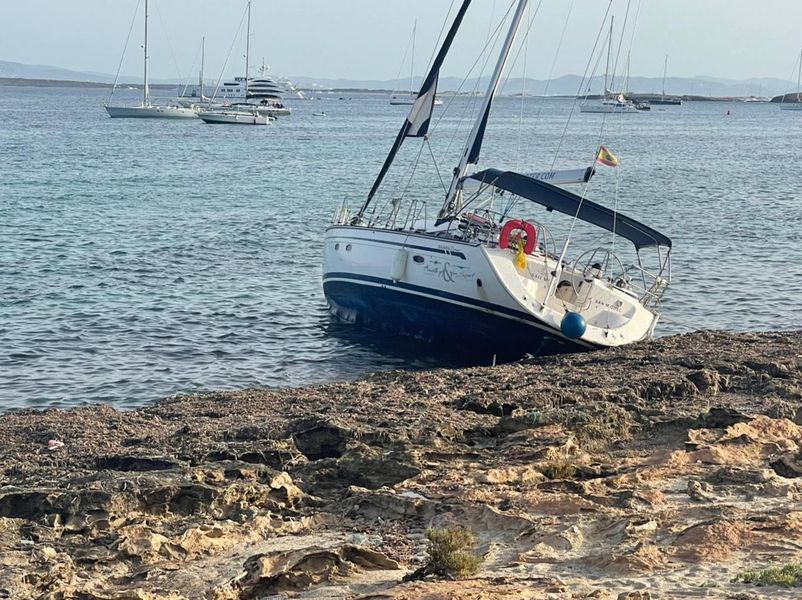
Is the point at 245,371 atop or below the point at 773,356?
below

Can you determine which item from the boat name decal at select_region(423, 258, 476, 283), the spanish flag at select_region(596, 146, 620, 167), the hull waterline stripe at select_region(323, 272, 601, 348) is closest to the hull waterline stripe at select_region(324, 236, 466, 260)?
the boat name decal at select_region(423, 258, 476, 283)

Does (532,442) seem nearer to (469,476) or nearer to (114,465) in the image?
(469,476)

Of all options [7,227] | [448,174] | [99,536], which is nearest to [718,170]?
[448,174]

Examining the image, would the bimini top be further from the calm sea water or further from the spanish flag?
the calm sea water

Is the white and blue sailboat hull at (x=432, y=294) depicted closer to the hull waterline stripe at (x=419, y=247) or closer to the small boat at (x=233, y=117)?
the hull waterline stripe at (x=419, y=247)

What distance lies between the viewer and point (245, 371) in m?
17.7

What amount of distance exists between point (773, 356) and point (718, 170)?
147 ft

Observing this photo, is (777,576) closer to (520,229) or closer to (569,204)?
(520,229)

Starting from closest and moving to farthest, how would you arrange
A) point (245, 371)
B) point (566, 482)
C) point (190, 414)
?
point (566, 482)
point (190, 414)
point (245, 371)

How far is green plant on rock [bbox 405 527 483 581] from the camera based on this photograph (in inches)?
291

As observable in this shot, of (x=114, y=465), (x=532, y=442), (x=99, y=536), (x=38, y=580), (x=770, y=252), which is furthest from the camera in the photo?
(x=770, y=252)

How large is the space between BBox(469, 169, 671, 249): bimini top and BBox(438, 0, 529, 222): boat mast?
1176mm

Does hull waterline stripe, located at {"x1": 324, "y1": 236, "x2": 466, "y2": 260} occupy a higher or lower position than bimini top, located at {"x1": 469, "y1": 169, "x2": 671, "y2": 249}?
lower

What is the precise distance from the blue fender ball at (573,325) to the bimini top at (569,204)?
2059 millimetres
